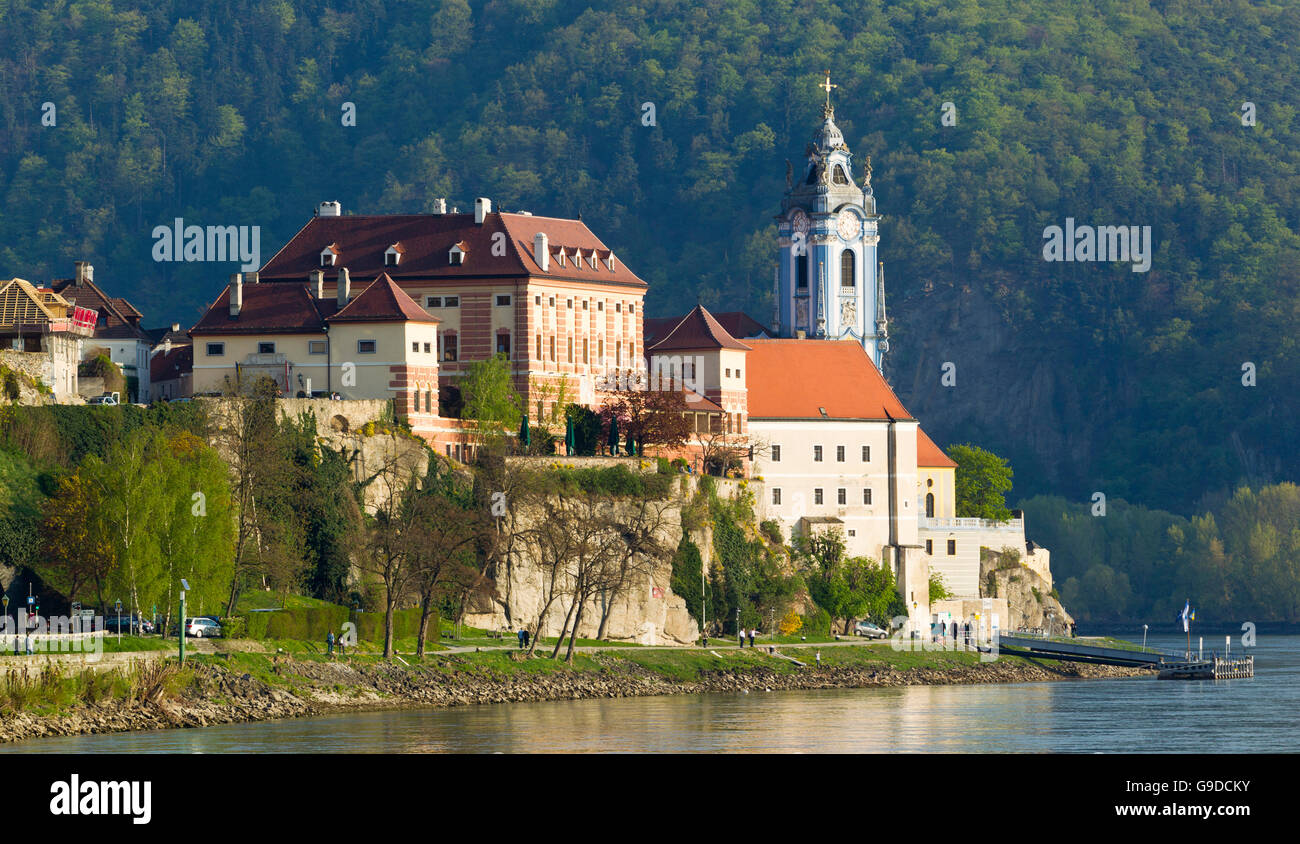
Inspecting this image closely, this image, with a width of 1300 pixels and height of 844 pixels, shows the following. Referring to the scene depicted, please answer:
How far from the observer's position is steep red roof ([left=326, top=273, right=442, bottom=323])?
97812 mm

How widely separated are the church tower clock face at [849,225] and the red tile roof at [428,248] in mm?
44342

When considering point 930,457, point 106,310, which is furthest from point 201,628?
point 930,457

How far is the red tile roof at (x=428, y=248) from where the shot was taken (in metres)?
108

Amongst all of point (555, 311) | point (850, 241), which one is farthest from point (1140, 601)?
point (555, 311)

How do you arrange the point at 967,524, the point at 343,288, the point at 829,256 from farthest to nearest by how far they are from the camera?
the point at 829,256 → the point at 967,524 → the point at 343,288

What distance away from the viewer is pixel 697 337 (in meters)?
114

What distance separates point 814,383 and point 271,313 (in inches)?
1153

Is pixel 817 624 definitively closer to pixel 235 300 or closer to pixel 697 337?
pixel 697 337

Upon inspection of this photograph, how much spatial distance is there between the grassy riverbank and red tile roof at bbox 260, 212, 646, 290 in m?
20.5

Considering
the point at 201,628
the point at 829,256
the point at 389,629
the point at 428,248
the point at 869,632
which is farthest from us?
the point at 829,256

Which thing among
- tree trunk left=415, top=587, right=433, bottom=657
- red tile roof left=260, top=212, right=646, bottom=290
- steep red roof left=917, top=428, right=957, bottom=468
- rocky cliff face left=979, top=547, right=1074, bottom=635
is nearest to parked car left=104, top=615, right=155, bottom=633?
tree trunk left=415, top=587, right=433, bottom=657

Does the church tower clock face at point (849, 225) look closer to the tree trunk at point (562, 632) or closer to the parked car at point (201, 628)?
the tree trunk at point (562, 632)

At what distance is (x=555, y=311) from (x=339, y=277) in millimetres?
10750
